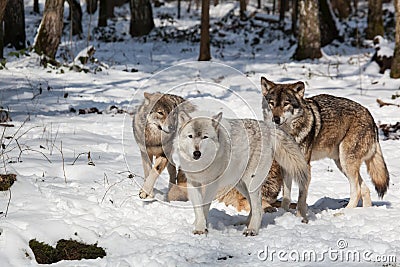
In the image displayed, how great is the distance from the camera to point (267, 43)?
78.8ft

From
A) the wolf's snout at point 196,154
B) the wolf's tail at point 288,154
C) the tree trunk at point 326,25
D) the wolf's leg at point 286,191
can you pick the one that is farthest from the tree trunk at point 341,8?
the wolf's snout at point 196,154

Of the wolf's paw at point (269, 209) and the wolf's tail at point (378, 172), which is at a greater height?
the wolf's tail at point (378, 172)

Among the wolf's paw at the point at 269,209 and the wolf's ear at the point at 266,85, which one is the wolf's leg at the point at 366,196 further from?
the wolf's ear at the point at 266,85

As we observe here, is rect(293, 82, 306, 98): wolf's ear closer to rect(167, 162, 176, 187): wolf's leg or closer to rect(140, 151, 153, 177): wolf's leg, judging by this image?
rect(167, 162, 176, 187): wolf's leg

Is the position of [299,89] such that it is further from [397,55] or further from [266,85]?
[397,55]

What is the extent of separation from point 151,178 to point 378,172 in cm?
290

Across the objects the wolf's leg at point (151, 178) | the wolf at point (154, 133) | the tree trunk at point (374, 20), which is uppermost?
the tree trunk at point (374, 20)

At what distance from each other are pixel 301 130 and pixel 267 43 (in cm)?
1757

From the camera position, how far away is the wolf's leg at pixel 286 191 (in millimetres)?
6723

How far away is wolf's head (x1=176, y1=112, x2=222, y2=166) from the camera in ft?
17.6

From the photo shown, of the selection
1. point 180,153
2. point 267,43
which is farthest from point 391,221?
point 267,43

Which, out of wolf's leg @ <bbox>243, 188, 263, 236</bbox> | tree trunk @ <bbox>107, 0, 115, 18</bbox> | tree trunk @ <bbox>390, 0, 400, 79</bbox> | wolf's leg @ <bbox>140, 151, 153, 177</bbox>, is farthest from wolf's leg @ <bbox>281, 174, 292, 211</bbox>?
tree trunk @ <bbox>107, 0, 115, 18</bbox>

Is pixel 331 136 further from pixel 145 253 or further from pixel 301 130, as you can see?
pixel 145 253

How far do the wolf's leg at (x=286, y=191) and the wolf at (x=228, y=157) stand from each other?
2.19ft
